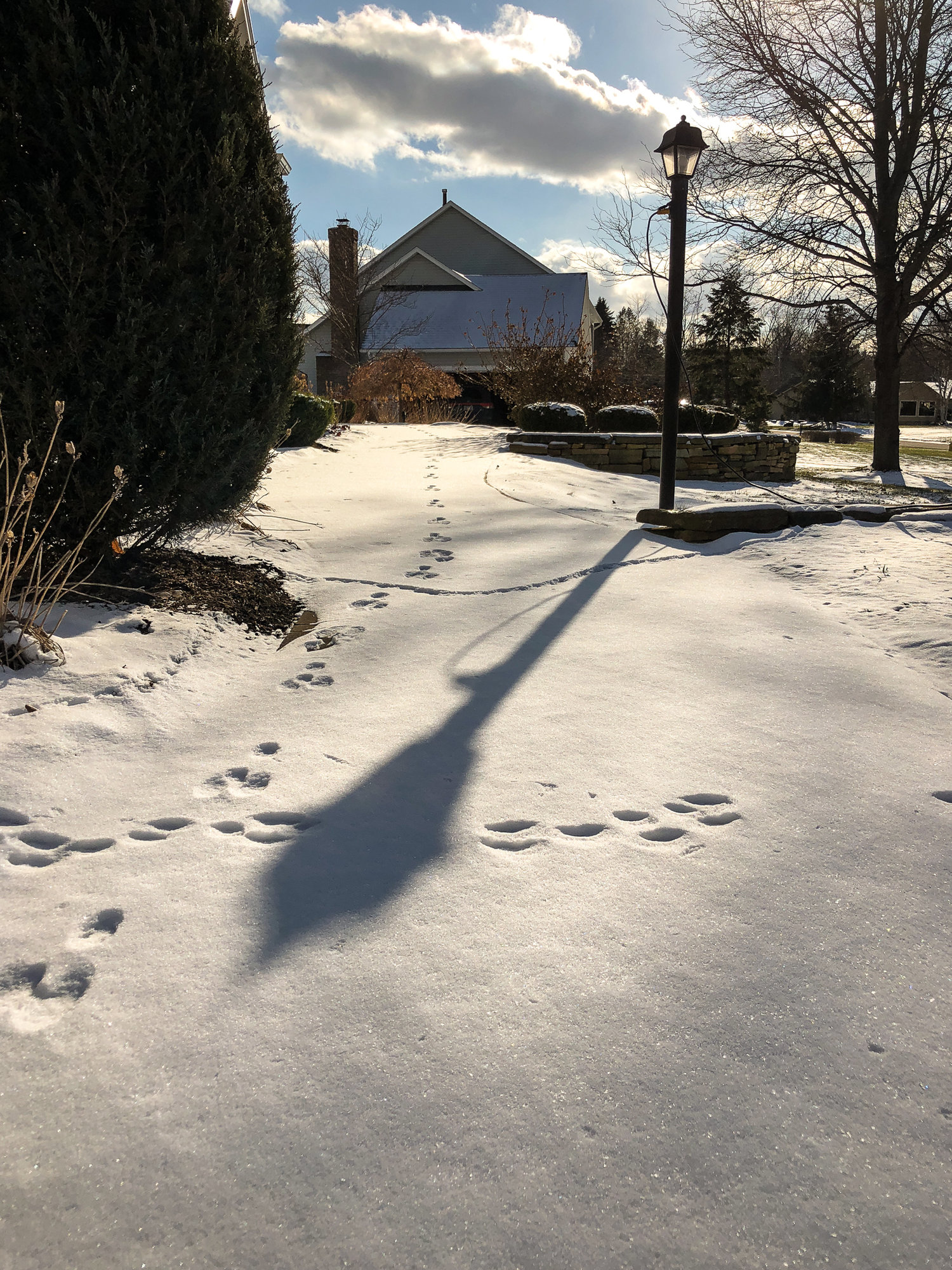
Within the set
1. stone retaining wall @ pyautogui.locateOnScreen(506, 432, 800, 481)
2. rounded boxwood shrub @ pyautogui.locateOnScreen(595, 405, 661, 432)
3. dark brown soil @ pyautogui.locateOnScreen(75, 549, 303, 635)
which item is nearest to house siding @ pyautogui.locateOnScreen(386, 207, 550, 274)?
rounded boxwood shrub @ pyautogui.locateOnScreen(595, 405, 661, 432)

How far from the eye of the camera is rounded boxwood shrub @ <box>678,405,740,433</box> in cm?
1154

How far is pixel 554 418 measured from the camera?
446 inches

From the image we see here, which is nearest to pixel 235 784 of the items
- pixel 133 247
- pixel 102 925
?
pixel 102 925

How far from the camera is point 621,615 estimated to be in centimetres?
411

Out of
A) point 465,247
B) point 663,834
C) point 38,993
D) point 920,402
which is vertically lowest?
point 38,993

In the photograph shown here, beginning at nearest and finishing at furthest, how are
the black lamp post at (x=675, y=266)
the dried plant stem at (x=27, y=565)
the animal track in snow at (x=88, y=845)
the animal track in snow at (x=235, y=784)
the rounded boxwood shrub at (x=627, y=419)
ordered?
the animal track in snow at (x=88, y=845), the animal track in snow at (x=235, y=784), the dried plant stem at (x=27, y=565), the black lamp post at (x=675, y=266), the rounded boxwood shrub at (x=627, y=419)

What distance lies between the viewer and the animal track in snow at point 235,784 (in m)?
2.38

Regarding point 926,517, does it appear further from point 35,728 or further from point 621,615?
point 35,728

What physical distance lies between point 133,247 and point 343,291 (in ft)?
79.9

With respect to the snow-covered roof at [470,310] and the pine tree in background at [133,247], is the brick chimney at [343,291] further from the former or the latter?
the pine tree in background at [133,247]

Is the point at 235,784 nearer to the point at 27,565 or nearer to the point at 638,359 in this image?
the point at 27,565

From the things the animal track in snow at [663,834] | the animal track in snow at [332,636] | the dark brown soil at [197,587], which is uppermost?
the dark brown soil at [197,587]

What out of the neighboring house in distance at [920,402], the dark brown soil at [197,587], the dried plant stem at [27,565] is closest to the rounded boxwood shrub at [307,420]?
the dark brown soil at [197,587]

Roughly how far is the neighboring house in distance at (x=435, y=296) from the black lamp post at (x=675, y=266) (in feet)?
61.2
